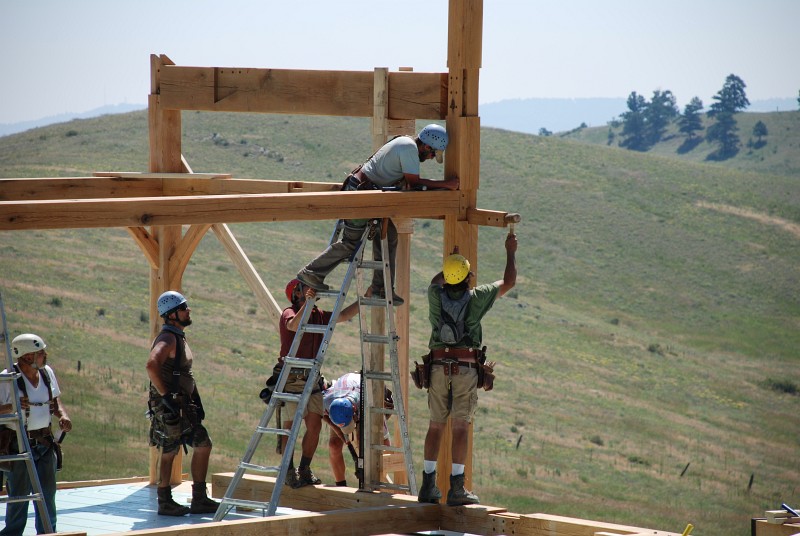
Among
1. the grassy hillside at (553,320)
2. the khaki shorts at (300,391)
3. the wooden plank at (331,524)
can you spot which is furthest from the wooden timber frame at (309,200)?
the grassy hillside at (553,320)

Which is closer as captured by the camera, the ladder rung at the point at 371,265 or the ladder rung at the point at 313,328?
the ladder rung at the point at 313,328

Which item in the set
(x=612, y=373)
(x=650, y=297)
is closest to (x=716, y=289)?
(x=650, y=297)

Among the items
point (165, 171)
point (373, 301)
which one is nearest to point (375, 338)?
point (373, 301)

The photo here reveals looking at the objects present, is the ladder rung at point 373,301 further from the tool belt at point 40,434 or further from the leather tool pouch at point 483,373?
the tool belt at point 40,434

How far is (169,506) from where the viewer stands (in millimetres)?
10773

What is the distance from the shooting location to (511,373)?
44.0 meters

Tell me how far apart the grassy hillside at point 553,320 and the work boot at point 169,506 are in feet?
51.4

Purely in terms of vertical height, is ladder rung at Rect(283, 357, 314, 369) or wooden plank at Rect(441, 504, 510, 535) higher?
ladder rung at Rect(283, 357, 314, 369)

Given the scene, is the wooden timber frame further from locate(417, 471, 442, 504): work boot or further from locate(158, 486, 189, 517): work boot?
locate(158, 486, 189, 517): work boot

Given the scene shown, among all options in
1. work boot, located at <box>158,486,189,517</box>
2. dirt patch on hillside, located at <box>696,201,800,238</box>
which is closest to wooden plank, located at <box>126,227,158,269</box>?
work boot, located at <box>158,486,189,517</box>

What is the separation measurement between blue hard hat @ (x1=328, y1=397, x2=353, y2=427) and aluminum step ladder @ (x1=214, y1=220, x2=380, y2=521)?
35.2 inches

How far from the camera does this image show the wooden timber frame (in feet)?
27.1

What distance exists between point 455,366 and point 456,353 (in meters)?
0.11

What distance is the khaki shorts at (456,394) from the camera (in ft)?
30.2
